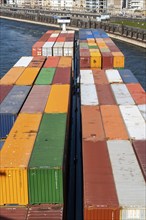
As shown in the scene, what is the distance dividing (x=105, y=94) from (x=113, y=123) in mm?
7038

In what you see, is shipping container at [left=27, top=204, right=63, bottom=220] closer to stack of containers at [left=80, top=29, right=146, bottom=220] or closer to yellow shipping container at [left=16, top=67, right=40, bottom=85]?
stack of containers at [left=80, top=29, right=146, bottom=220]

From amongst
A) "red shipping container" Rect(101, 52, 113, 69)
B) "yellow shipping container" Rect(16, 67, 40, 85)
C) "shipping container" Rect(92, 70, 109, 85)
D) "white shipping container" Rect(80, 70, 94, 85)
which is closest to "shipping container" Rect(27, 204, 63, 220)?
"yellow shipping container" Rect(16, 67, 40, 85)

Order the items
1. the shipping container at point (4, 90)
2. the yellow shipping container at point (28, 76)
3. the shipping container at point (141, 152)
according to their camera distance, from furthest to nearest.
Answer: the yellow shipping container at point (28, 76) < the shipping container at point (4, 90) < the shipping container at point (141, 152)

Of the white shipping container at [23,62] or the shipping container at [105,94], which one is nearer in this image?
the shipping container at [105,94]

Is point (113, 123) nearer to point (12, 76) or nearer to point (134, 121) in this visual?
point (134, 121)

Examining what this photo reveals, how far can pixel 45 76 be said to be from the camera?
1318 inches

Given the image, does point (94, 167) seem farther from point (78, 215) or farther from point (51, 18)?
point (51, 18)

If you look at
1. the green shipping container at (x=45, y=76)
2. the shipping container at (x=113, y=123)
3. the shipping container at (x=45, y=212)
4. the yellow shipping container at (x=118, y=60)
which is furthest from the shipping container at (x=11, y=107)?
the yellow shipping container at (x=118, y=60)

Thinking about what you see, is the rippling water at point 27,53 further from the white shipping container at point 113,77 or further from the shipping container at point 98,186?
the shipping container at point 98,186

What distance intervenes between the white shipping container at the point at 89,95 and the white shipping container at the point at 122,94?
1.70 m

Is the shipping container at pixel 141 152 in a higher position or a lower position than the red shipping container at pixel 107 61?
lower

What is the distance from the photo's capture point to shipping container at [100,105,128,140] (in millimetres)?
20344

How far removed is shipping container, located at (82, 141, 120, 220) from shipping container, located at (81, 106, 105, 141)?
87cm

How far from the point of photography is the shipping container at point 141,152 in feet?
55.2
